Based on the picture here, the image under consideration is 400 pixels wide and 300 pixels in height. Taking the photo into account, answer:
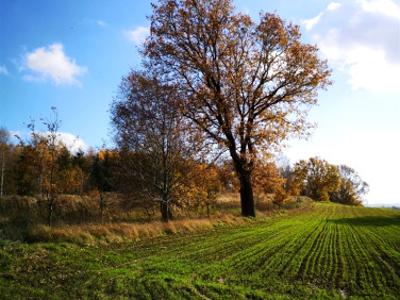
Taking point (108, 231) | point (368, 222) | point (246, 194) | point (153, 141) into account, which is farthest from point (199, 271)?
point (368, 222)

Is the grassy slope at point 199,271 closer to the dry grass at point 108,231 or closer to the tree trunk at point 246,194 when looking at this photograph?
the dry grass at point 108,231

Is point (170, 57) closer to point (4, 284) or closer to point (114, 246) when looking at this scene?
point (114, 246)

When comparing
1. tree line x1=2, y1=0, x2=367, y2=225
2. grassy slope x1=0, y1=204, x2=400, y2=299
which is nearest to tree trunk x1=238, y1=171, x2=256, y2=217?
tree line x1=2, y1=0, x2=367, y2=225

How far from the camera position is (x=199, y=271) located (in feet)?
42.7

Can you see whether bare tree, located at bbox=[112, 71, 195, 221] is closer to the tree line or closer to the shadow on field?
the tree line

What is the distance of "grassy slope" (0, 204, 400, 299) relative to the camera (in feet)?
34.8

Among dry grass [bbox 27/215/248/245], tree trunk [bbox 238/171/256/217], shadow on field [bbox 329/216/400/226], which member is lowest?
shadow on field [bbox 329/216/400/226]

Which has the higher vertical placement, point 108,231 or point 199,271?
point 108,231

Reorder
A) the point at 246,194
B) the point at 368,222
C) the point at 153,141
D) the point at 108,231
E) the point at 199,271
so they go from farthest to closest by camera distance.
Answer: the point at 368,222, the point at 246,194, the point at 153,141, the point at 108,231, the point at 199,271

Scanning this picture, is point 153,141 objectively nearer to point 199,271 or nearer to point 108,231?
point 108,231

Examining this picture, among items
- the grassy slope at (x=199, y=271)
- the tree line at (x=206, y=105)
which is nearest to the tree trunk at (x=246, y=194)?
the tree line at (x=206, y=105)

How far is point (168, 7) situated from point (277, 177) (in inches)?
614

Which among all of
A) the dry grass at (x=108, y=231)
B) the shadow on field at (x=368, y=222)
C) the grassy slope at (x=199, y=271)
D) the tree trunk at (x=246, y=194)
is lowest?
A: the grassy slope at (x=199, y=271)

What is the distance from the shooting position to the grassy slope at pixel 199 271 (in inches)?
418
